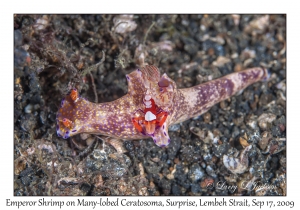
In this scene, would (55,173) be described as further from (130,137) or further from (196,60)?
(196,60)

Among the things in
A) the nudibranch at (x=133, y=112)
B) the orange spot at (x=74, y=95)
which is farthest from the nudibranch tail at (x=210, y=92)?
the orange spot at (x=74, y=95)

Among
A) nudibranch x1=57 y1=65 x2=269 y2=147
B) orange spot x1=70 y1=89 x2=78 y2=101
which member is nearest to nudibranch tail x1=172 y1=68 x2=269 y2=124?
nudibranch x1=57 y1=65 x2=269 y2=147

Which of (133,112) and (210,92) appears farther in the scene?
(210,92)

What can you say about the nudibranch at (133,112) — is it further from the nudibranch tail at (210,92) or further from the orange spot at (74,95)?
the nudibranch tail at (210,92)

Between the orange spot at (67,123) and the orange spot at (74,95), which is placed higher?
the orange spot at (74,95)

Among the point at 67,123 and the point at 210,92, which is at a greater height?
the point at 210,92

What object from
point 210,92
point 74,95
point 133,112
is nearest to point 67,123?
point 74,95

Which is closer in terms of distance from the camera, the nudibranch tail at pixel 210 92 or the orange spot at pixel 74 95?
the orange spot at pixel 74 95

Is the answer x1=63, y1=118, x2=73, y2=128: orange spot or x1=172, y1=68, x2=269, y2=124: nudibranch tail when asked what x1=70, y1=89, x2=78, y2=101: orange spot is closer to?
x1=63, y1=118, x2=73, y2=128: orange spot

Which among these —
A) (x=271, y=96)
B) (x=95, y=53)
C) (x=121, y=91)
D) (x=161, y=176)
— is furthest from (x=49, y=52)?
(x=271, y=96)

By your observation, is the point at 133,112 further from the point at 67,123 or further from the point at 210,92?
the point at 210,92

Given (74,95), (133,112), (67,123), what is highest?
(74,95)
